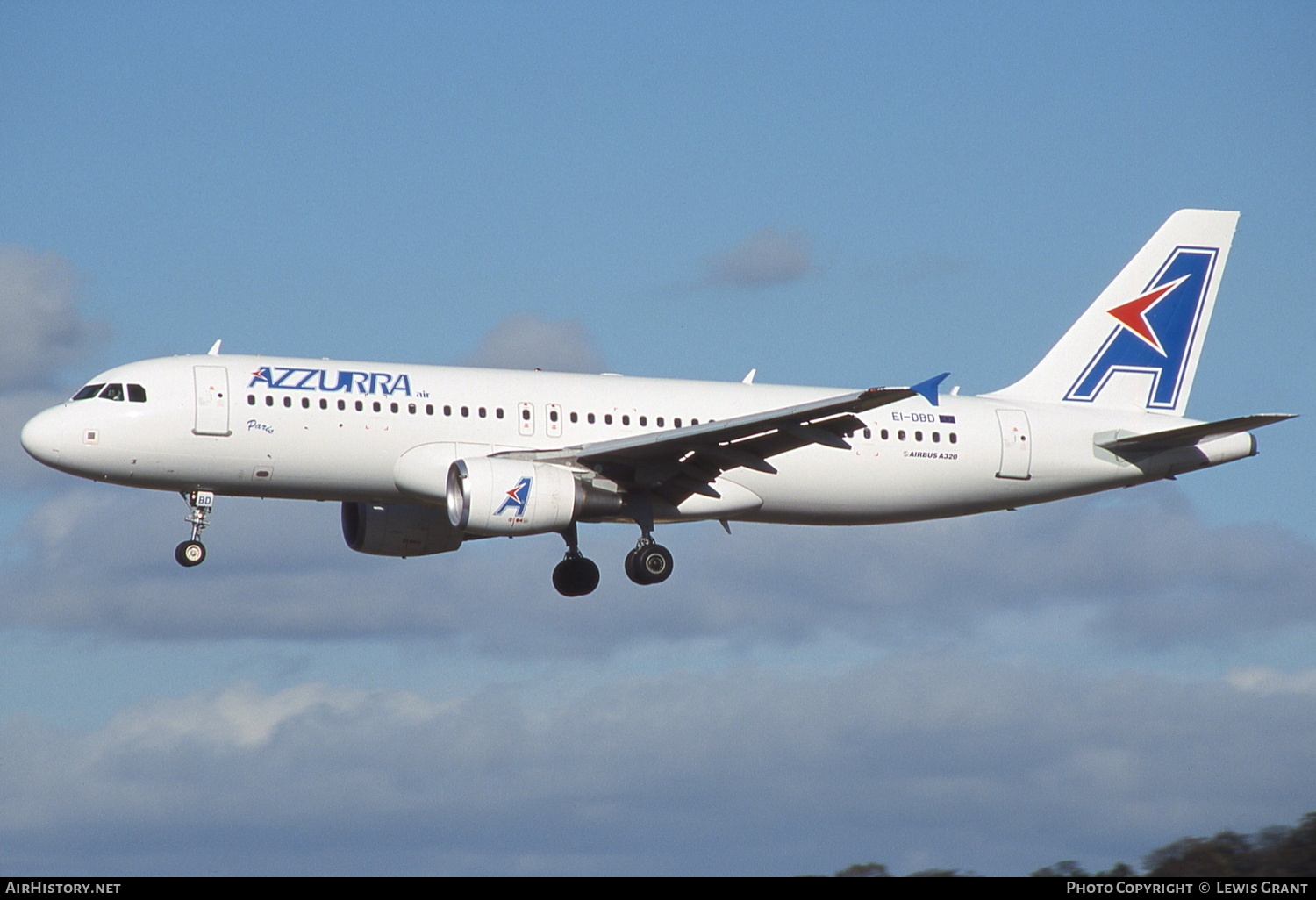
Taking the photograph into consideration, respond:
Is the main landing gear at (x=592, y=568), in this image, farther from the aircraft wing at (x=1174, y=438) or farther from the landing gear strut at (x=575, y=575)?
the aircraft wing at (x=1174, y=438)

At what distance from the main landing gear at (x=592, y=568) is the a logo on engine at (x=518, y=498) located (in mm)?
2571

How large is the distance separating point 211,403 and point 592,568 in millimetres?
9881

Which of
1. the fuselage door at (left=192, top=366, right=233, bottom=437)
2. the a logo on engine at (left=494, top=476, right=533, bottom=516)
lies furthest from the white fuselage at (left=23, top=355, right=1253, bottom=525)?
the a logo on engine at (left=494, top=476, right=533, bottom=516)

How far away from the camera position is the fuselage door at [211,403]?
39094 millimetres

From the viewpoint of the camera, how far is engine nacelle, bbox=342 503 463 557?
44.8 metres

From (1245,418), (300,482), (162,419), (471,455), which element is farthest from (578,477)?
(1245,418)

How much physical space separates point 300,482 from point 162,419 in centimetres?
309

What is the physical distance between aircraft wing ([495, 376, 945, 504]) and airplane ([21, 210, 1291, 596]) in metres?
0.06

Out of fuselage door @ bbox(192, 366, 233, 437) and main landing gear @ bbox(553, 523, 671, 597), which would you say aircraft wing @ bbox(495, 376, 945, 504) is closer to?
main landing gear @ bbox(553, 523, 671, 597)

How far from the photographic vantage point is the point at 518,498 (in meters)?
39.0

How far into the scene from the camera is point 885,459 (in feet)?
144

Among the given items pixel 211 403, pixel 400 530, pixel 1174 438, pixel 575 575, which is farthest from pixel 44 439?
pixel 1174 438

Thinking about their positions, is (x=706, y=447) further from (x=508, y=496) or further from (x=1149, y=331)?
(x=1149, y=331)
